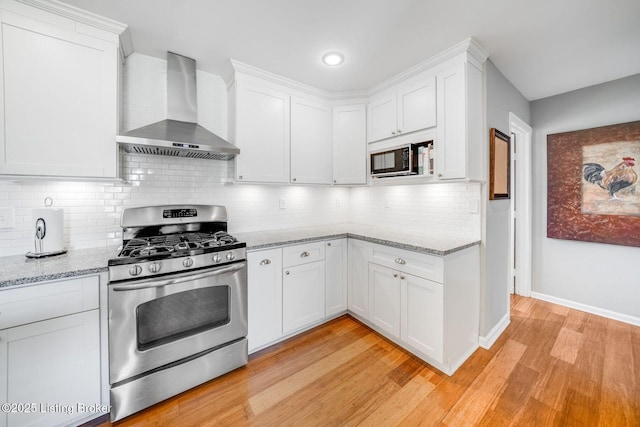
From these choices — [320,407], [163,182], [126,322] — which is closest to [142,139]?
[163,182]

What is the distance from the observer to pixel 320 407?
1.63m

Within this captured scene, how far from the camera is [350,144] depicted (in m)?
2.95

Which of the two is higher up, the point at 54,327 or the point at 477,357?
the point at 54,327

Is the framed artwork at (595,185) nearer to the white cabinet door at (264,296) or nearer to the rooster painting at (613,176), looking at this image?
the rooster painting at (613,176)

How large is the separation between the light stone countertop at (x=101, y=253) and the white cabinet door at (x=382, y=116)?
1.12 meters

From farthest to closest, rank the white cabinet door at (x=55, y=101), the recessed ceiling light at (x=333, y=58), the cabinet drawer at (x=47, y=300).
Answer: the recessed ceiling light at (x=333, y=58), the white cabinet door at (x=55, y=101), the cabinet drawer at (x=47, y=300)

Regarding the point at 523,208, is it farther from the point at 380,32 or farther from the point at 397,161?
the point at 380,32

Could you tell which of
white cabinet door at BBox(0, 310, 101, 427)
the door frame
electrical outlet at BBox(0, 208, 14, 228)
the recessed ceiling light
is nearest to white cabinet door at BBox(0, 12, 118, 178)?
electrical outlet at BBox(0, 208, 14, 228)

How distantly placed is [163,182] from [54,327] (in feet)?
4.18

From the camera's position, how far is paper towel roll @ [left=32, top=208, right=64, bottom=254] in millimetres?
1646

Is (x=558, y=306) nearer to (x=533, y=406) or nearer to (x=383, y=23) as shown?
(x=533, y=406)

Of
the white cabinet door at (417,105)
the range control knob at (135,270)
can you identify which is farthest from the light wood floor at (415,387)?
the white cabinet door at (417,105)

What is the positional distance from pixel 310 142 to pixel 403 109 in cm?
105

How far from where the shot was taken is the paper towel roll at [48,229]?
64.8 inches
